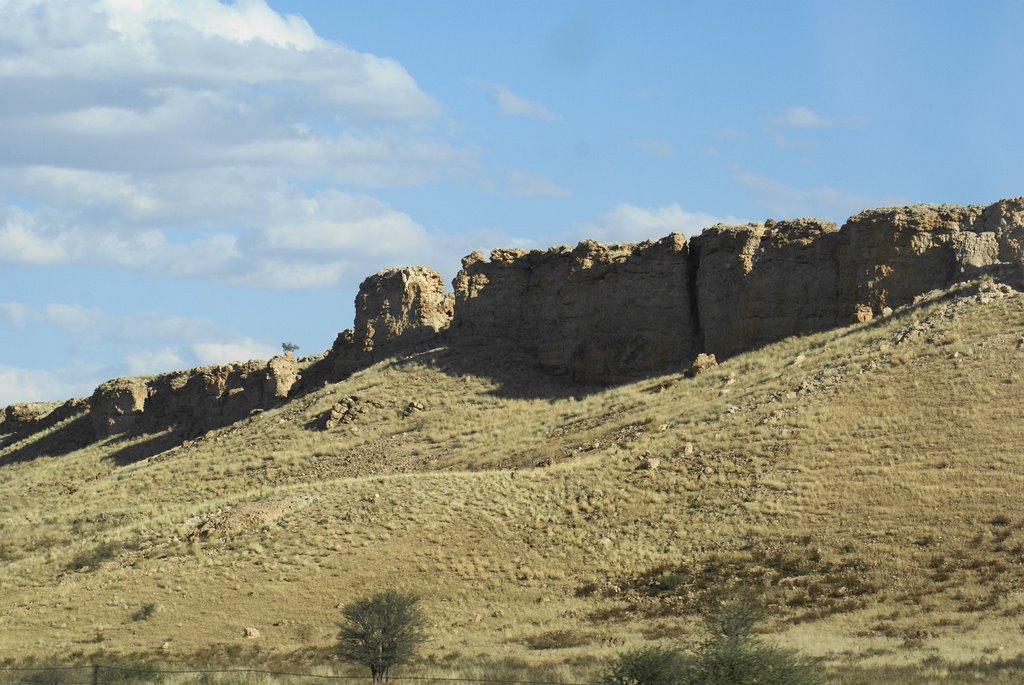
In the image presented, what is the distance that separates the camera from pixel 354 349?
70.2m

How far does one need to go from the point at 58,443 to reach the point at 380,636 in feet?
188

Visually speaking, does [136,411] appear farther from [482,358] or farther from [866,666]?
[866,666]

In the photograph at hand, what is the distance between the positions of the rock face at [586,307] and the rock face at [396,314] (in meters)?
2.24

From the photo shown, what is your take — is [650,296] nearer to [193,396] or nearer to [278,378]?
[278,378]

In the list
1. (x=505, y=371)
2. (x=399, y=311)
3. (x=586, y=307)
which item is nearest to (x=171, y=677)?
(x=505, y=371)

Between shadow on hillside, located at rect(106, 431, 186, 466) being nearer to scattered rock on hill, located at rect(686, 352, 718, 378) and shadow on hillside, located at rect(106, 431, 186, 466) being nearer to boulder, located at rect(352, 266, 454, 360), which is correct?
boulder, located at rect(352, 266, 454, 360)

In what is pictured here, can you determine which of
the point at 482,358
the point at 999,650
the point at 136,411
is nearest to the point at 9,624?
the point at 999,650

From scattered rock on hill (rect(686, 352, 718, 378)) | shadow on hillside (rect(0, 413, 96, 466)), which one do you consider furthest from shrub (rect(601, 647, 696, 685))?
Answer: shadow on hillside (rect(0, 413, 96, 466))

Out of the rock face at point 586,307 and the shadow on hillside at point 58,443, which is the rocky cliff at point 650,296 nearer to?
the rock face at point 586,307

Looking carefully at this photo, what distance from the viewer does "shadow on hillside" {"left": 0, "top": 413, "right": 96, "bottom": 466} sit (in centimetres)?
7962

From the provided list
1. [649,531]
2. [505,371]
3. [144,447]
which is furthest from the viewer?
[144,447]

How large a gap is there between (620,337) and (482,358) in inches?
280

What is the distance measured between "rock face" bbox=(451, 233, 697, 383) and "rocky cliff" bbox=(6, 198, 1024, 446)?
0.20 feet

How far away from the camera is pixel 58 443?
81062 millimetres
